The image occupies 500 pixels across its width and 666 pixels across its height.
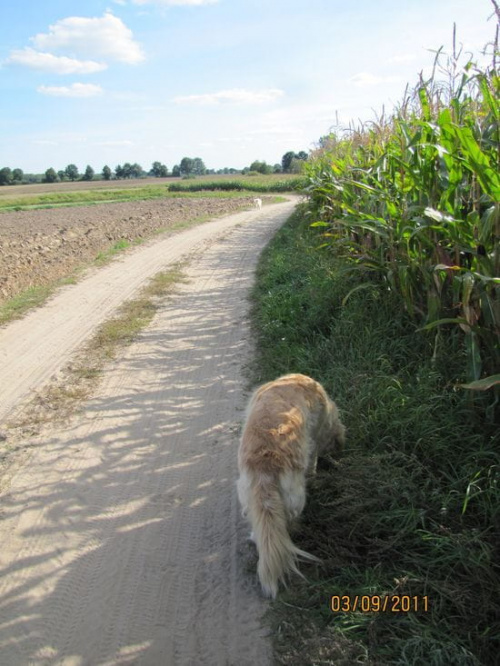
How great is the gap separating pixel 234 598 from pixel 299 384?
1449mm

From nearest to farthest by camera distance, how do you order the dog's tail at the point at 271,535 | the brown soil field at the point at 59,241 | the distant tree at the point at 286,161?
the dog's tail at the point at 271,535 < the brown soil field at the point at 59,241 < the distant tree at the point at 286,161

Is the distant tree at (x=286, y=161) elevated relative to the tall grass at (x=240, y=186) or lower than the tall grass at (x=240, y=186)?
elevated

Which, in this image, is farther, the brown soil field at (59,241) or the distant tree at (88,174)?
the distant tree at (88,174)

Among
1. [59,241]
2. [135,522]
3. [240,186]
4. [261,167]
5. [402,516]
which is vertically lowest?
[135,522]

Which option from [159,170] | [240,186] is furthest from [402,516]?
[159,170]

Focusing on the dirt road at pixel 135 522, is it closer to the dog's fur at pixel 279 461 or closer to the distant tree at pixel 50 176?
the dog's fur at pixel 279 461

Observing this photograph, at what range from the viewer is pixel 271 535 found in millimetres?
2443

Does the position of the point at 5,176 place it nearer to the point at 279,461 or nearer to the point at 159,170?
the point at 159,170

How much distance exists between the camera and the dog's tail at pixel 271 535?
8.05 feet

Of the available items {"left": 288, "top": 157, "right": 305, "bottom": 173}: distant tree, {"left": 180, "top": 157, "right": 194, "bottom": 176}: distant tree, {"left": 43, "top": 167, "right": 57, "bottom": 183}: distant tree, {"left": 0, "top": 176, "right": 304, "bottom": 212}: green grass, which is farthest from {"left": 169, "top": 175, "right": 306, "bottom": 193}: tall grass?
{"left": 180, "top": 157, "right": 194, "bottom": 176}: distant tree

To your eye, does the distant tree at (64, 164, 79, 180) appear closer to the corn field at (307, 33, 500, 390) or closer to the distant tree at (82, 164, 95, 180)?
the distant tree at (82, 164, 95, 180)

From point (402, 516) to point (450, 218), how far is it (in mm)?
1956

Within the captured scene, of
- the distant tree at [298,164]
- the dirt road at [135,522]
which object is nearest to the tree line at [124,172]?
the distant tree at [298,164]
